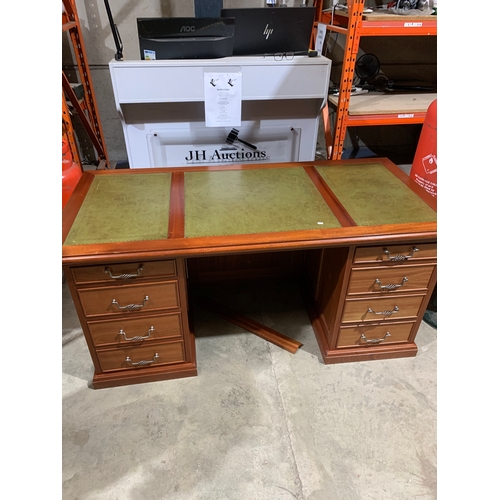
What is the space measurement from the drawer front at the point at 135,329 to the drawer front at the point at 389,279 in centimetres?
69

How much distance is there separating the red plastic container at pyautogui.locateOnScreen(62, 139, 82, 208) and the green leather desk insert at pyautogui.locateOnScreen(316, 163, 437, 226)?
116 centimetres

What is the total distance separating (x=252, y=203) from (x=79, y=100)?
1473mm

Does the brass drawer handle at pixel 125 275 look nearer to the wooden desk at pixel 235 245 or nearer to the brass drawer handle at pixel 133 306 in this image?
the wooden desk at pixel 235 245

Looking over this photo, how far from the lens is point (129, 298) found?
1300 millimetres

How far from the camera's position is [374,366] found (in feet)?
5.33

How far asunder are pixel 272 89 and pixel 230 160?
18.2 inches

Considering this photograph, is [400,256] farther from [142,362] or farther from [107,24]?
[107,24]

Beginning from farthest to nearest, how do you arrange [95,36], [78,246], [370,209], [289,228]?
1. [95,36]
2. [370,209]
3. [289,228]
4. [78,246]

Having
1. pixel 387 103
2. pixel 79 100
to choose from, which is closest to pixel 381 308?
pixel 387 103

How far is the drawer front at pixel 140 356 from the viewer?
1.44 metres

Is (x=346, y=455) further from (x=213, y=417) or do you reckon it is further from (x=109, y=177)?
(x=109, y=177)

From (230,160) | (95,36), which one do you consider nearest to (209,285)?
(230,160)

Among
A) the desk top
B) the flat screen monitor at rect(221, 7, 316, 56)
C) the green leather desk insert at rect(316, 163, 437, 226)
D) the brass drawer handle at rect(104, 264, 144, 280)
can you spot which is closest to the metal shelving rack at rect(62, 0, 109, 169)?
the desk top

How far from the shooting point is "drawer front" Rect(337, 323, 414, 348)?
157 centimetres
